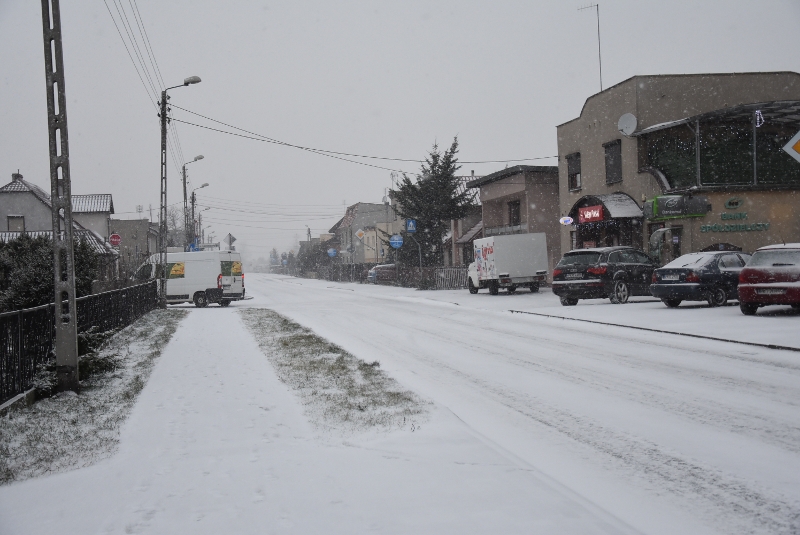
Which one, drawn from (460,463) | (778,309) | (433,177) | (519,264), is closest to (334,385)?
(460,463)

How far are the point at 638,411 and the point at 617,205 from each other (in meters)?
22.6

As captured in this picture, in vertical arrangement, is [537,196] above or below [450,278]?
above

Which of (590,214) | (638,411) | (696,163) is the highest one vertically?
(696,163)

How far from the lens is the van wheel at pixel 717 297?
17.7 m

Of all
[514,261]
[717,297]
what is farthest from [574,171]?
[717,297]

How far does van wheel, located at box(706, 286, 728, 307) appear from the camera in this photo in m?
17.7

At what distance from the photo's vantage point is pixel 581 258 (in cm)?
2050

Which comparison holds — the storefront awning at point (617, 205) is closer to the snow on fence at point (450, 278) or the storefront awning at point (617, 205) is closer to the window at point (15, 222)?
the snow on fence at point (450, 278)

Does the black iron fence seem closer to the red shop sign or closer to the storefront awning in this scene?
the storefront awning

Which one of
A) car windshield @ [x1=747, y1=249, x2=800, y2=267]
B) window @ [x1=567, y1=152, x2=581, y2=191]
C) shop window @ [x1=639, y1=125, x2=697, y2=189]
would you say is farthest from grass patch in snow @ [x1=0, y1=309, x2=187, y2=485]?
window @ [x1=567, y1=152, x2=581, y2=191]

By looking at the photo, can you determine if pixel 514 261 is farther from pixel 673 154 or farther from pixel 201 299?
pixel 201 299

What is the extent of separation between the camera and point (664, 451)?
16.6 ft

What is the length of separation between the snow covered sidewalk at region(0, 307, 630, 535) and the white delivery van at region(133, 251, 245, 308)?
70.3 feet

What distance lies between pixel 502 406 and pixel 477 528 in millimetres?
3291
